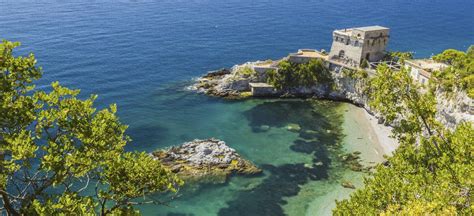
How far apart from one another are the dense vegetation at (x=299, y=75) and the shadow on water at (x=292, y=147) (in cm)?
438

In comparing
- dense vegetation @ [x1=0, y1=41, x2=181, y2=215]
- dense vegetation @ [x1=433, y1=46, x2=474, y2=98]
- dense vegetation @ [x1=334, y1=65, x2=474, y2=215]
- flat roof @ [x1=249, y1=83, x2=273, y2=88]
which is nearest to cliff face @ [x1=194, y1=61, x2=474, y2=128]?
flat roof @ [x1=249, y1=83, x2=273, y2=88]

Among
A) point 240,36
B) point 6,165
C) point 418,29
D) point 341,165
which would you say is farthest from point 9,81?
point 418,29

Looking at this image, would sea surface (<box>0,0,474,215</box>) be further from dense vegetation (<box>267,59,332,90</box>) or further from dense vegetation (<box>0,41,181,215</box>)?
dense vegetation (<box>0,41,181,215</box>)

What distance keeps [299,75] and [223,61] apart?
2645cm

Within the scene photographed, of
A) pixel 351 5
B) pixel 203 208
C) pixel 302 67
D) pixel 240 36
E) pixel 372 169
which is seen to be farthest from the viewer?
pixel 351 5

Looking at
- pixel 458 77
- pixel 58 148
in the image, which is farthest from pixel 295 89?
pixel 58 148

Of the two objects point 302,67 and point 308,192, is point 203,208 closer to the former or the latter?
point 308,192

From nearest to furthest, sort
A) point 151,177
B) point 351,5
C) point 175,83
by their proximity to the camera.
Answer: point 151,177, point 175,83, point 351,5

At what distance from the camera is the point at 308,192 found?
52750mm

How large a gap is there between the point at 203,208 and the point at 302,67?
44.4 meters

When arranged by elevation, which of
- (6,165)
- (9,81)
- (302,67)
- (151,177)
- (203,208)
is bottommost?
(203,208)

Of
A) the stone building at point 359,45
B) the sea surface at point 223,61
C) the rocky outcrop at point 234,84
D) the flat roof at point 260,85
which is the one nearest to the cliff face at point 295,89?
the rocky outcrop at point 234,84

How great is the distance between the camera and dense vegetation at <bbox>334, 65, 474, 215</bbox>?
2758 centimetres

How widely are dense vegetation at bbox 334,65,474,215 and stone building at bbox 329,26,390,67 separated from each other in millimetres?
40313
